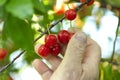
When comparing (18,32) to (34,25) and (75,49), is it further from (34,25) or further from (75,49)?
(34,25)

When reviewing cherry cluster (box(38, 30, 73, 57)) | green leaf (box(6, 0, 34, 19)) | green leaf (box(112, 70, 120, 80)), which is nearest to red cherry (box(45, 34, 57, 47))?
cherry cluster (box(38, 30, 73, 57))

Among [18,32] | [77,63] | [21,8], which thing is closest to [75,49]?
[77,63]

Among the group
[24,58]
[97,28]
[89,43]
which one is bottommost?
[97,28]

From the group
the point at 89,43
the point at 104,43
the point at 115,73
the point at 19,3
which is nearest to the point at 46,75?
the point at 89,43

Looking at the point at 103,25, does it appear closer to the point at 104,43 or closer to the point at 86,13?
the point at 104,43

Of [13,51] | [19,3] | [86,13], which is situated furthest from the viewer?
[86,13]

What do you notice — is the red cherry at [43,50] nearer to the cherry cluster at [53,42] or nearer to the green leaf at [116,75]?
the cherry cluster at [53,42]

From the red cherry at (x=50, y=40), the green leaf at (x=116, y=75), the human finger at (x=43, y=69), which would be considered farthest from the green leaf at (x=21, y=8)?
the green leaf at (x=116, y=75)
